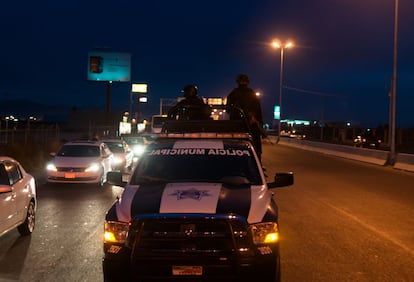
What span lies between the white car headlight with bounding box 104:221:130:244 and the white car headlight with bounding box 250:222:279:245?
3.90ft

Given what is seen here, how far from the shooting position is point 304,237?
381 inches

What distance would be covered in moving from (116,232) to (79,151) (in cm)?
1421

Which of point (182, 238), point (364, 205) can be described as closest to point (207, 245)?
point (182, 238)

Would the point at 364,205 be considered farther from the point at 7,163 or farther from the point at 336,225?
the point at 7,163

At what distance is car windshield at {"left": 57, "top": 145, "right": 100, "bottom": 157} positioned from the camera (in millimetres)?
18784

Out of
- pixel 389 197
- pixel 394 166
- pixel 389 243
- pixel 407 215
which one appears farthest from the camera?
pixel 394 166

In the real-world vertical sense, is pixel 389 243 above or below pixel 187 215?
below

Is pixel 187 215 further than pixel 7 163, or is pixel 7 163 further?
pixel 7 163

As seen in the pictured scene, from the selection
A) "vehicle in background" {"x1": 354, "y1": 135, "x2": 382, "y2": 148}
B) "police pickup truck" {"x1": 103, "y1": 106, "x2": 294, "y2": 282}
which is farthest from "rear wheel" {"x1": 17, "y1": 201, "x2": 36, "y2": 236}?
"vehicle in background" {"x1": 354, "y1": 135, "x2": 382, "y2": 148}

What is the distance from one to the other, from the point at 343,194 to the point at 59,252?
10.1 meters

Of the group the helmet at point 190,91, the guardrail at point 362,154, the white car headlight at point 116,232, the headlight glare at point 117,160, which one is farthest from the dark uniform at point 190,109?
the guardrail at point 362,154

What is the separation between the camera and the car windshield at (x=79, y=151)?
18.8 m

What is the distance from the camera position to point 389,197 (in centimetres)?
1577

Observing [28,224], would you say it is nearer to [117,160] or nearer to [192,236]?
[192,236]
